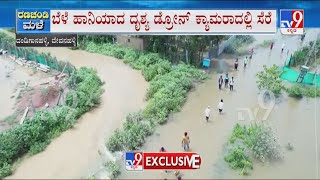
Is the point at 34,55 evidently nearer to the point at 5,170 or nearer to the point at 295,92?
the point at 5,170

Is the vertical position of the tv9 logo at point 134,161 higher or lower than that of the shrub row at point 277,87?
lower

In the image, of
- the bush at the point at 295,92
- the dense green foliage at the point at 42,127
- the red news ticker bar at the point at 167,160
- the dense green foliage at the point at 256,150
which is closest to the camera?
the red news ticker bar at the point at 167,160

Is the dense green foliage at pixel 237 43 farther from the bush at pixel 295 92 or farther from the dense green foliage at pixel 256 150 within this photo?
the dense green foliage at pixel 256 150

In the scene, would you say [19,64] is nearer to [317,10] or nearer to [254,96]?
[254,96]

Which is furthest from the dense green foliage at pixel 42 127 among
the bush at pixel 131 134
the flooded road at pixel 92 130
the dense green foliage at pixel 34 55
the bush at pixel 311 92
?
the bush at pixel 311 92

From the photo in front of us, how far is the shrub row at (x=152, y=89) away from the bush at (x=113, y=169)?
0.73 m

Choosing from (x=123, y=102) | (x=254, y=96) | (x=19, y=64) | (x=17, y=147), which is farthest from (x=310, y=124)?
(x=19, y=64)

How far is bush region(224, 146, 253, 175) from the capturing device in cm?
962

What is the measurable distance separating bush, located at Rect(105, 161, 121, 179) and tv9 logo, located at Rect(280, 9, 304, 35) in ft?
14.2

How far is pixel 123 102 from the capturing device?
12727mm

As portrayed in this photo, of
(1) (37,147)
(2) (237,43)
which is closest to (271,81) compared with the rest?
(2) (237,43)

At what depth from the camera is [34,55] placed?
51.0 ft

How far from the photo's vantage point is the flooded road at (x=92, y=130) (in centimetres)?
981

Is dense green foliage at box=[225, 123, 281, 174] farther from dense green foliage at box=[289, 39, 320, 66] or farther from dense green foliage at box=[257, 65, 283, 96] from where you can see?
dense green foliage at box=[289, 39, 320, 66]
